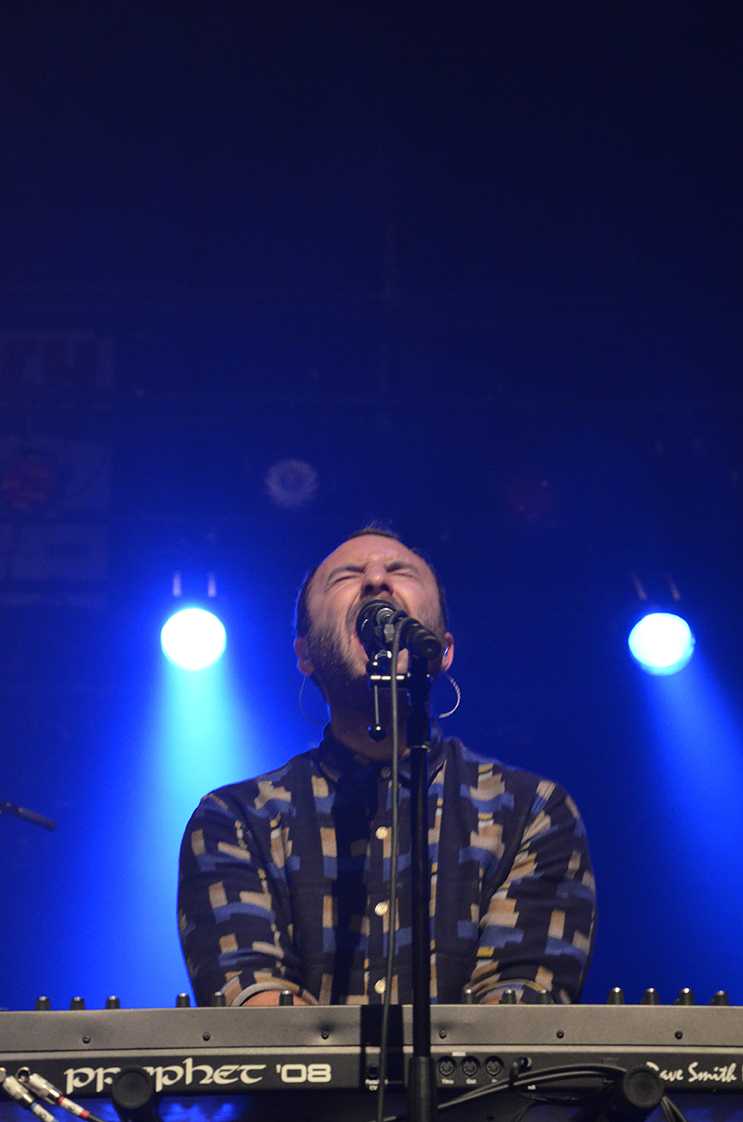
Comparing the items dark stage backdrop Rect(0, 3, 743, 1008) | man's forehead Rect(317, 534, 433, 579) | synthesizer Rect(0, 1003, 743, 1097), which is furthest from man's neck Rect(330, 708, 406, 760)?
dark stage backdrop Rect(0, 3, 743, 1008)

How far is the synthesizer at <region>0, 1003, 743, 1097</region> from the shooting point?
183 centimetres

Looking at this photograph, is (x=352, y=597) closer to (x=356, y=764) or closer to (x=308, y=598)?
(x=308, y=598)

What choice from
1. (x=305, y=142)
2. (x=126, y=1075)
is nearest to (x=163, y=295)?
(x=305, y=142)

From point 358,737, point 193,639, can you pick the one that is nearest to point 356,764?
point 358,737

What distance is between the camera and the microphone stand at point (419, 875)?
176cm

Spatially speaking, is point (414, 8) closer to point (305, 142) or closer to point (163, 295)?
point (305, 142)

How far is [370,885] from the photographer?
3008mm

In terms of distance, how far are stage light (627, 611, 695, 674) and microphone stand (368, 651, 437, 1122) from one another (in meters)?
4.34

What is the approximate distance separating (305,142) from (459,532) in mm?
1954

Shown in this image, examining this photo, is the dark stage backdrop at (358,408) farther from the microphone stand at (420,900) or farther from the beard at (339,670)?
the microphone stand at (420,900)

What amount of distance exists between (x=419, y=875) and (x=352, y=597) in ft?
5.79

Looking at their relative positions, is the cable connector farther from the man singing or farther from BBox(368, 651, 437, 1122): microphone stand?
the man singing

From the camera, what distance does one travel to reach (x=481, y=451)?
22.4 ft

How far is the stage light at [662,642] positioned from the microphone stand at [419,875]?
4343 millimetres
